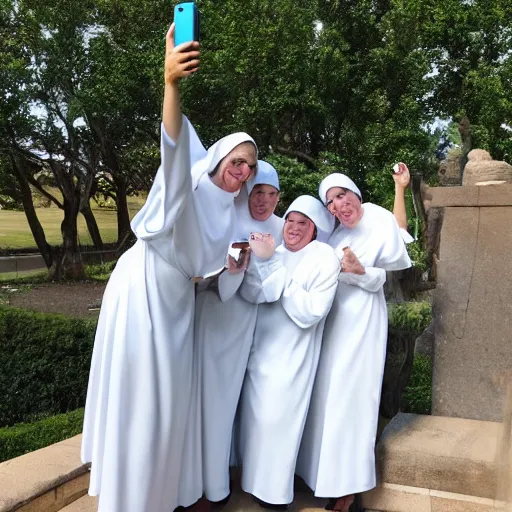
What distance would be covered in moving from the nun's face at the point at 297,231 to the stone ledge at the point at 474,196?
1.09 metres

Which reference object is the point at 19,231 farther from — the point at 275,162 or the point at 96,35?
the point at 275,162

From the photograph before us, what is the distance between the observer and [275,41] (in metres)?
10.5

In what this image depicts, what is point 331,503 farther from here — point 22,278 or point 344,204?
point 22,278

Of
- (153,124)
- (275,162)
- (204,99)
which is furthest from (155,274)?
(153,124)

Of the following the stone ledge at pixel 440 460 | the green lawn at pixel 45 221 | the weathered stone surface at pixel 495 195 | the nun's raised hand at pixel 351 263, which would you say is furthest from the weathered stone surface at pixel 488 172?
the green lawn at pixel 45 221

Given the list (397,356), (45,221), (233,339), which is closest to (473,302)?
(397,356)

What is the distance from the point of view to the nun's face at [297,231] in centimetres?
283

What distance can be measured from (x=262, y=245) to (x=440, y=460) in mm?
1414

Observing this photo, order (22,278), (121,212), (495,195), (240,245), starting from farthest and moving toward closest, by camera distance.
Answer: (121,212)
(22,278)
(495,195)
(240,245)

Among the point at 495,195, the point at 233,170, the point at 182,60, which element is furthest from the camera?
the point at 495,195

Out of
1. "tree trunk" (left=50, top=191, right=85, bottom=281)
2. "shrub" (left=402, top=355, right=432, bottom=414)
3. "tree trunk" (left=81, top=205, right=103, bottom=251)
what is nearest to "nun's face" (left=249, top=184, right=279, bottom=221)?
"shrub" (left=402, top=355, right=432, bottom=414)

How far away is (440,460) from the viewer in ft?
9.50

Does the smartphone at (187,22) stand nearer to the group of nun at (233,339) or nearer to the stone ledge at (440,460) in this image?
the group of nun at (233,339)

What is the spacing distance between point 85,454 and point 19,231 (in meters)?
21.6
